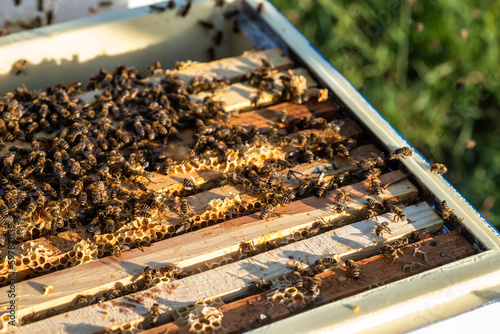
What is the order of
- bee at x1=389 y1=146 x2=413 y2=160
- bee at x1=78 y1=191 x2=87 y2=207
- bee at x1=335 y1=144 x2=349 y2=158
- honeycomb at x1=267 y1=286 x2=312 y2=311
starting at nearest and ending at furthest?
honeycomb at x1=267 y1=286 x2=312 y2=311 < bee at x1=78 y1=191 x2=87 y2=207 < bee at x1=389 y1=146 x2=413 y2=160 < bee at x1=335 y1=144 x2=349 y2=158

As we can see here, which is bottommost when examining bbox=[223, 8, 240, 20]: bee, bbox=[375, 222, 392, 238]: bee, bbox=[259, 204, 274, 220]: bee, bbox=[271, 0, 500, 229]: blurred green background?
bbox=[259, 204, 274, 220]: bee

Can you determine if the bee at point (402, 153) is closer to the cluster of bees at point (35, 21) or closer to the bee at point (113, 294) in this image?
the bee at point (113, 294)

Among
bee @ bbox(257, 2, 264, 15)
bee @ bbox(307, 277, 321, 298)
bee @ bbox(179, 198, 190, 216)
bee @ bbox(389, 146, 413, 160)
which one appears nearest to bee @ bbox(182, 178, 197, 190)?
bee @ bbox(179, 198, 190, 216)

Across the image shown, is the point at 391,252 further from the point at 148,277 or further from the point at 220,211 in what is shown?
the point at 148,277

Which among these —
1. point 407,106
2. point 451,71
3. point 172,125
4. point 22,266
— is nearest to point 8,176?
point 22,266

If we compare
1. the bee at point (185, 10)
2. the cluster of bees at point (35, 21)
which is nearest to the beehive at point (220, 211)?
the bee at point (185, 10)

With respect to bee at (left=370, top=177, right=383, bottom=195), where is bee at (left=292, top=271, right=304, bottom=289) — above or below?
below

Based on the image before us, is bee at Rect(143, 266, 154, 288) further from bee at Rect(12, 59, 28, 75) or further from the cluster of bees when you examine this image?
the cluster of bees
